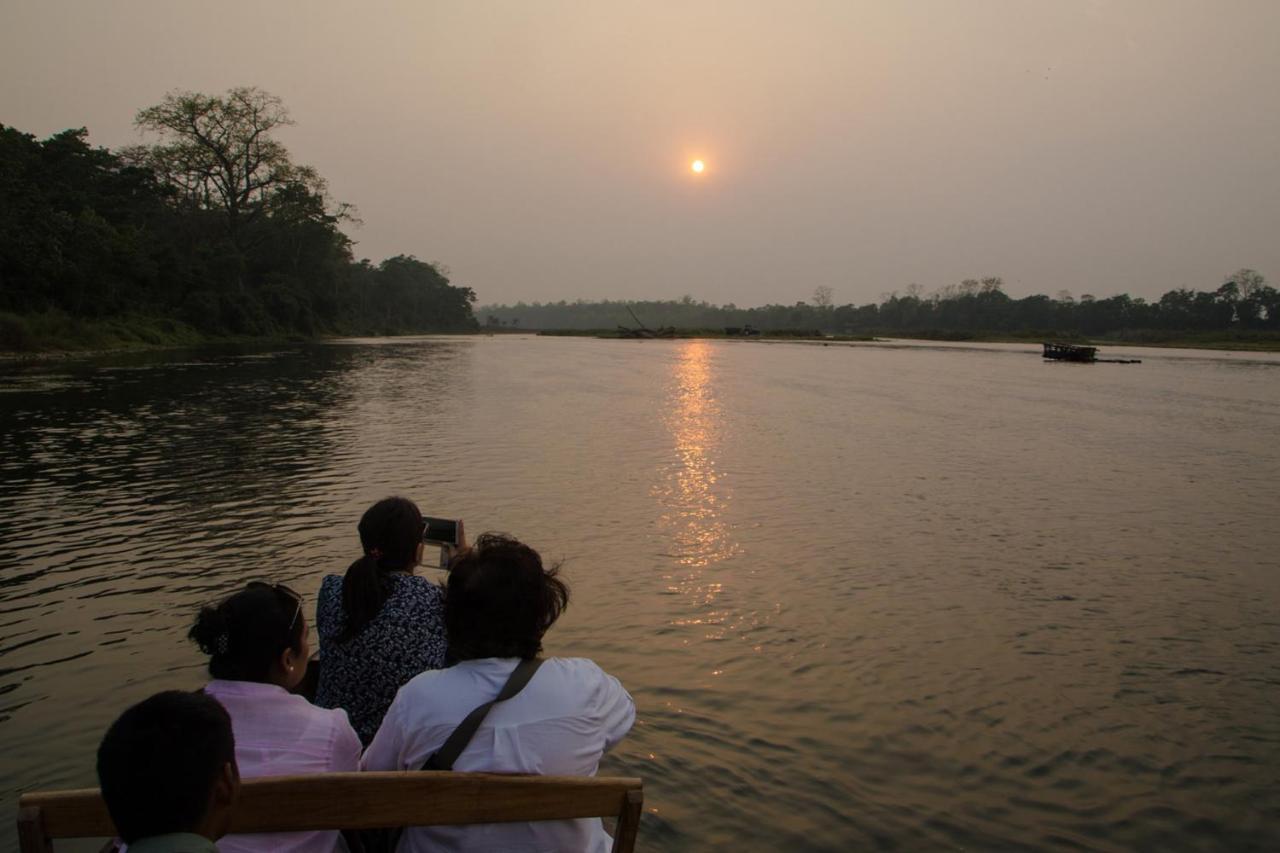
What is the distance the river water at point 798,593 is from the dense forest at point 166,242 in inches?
1206

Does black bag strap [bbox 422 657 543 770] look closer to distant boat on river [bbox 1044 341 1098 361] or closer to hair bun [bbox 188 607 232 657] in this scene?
hair bun [bbox 188 607 232 657]

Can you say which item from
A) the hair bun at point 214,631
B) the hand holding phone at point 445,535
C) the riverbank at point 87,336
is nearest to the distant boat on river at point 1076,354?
the riverbank at point 87,336

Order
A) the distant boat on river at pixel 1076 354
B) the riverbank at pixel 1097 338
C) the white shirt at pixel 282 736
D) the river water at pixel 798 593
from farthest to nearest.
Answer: the riverbank at pixel 1097 338 < the distant boat on river at pixel 1076 354 < the river water at pixel 798 593 < the white shirt at pixel 282 736

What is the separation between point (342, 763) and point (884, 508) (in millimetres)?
11593

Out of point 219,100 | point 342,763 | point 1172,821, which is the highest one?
point 219,100

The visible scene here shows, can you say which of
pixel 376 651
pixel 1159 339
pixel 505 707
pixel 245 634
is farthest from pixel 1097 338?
pixel 245 634

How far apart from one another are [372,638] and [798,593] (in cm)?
618

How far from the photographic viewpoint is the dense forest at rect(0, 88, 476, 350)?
47.7 meters

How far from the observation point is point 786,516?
12852mm

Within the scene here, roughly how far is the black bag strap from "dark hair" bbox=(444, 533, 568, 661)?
0.16 meters

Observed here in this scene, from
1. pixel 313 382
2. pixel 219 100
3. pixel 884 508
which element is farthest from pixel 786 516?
pixel 219 100

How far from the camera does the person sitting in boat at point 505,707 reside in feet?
9.06

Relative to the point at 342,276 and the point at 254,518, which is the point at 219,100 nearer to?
the point at 342,276

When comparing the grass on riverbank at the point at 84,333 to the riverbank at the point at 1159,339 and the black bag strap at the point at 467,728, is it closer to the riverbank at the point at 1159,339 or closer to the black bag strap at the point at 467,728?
the black bag strap at the point at 467,728
